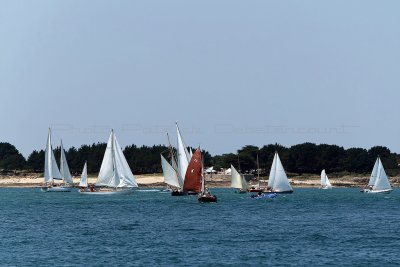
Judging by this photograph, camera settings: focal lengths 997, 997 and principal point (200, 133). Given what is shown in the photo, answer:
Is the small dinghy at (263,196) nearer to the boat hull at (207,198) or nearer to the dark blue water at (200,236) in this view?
Result: the boat hull at (207,198)

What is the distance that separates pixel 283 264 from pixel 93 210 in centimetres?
5584

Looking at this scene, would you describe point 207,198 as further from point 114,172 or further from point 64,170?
point 64,170

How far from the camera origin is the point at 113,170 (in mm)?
148125

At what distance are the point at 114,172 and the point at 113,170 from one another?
0.33 m

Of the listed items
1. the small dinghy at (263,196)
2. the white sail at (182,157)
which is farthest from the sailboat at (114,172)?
the small dinghy at (263,196)

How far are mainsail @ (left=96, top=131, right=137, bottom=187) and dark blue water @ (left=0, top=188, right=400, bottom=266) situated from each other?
3153 centimetres

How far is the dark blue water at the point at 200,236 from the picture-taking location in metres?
61.7

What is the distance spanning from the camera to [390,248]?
67250 mm

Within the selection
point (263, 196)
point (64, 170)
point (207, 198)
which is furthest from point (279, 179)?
point (64, 170)

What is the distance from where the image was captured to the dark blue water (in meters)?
61.7

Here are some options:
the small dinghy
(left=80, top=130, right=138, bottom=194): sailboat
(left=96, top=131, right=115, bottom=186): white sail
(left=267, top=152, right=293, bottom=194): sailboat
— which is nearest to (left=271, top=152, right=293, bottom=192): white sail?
(left=267, top=152, right=293, bottom=194): sailboat

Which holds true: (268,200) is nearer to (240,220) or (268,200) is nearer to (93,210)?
(93,210)

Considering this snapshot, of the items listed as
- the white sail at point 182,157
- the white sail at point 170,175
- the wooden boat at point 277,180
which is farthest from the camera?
the wooden boat at point 277,180

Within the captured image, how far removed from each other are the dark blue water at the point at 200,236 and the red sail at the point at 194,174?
9310mm
